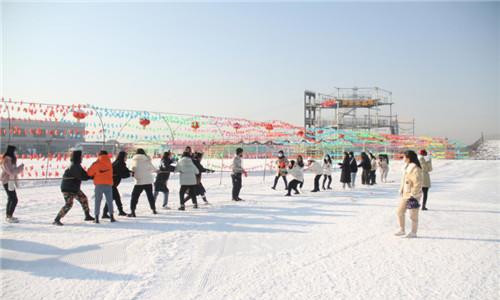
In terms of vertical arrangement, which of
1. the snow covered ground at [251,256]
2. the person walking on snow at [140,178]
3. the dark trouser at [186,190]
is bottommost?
the snow covered ground at [251,256]

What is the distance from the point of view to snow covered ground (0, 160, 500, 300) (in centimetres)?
397

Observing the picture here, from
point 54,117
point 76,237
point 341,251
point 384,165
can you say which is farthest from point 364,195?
point 54,117

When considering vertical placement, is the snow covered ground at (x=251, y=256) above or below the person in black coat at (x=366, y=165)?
below

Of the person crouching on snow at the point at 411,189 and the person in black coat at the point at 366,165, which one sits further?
the person in black coat at the point at 366,165

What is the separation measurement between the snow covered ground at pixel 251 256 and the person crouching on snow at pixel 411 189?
369 millimetres

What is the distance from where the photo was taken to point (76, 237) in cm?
617

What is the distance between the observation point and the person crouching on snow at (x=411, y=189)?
20.0ft

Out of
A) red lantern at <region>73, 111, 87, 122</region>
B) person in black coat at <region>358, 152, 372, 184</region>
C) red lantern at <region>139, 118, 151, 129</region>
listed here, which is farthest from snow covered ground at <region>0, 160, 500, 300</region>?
red lantern at <region>139, 118, 151, 129</region>

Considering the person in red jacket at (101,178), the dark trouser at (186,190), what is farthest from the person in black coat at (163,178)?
the person in red jacket at (101,178)

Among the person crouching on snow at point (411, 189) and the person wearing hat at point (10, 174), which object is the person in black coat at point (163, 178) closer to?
the person wearing hat at point (10, 174)

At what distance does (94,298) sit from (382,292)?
3074mm

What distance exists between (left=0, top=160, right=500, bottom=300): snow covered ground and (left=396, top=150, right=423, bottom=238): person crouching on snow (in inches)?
14.5

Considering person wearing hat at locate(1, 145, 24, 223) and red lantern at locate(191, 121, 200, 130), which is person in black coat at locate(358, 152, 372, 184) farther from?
person wearing hat at locate(1, 145, 24, 223)

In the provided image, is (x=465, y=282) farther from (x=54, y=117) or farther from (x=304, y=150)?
(x=304, y=150)
